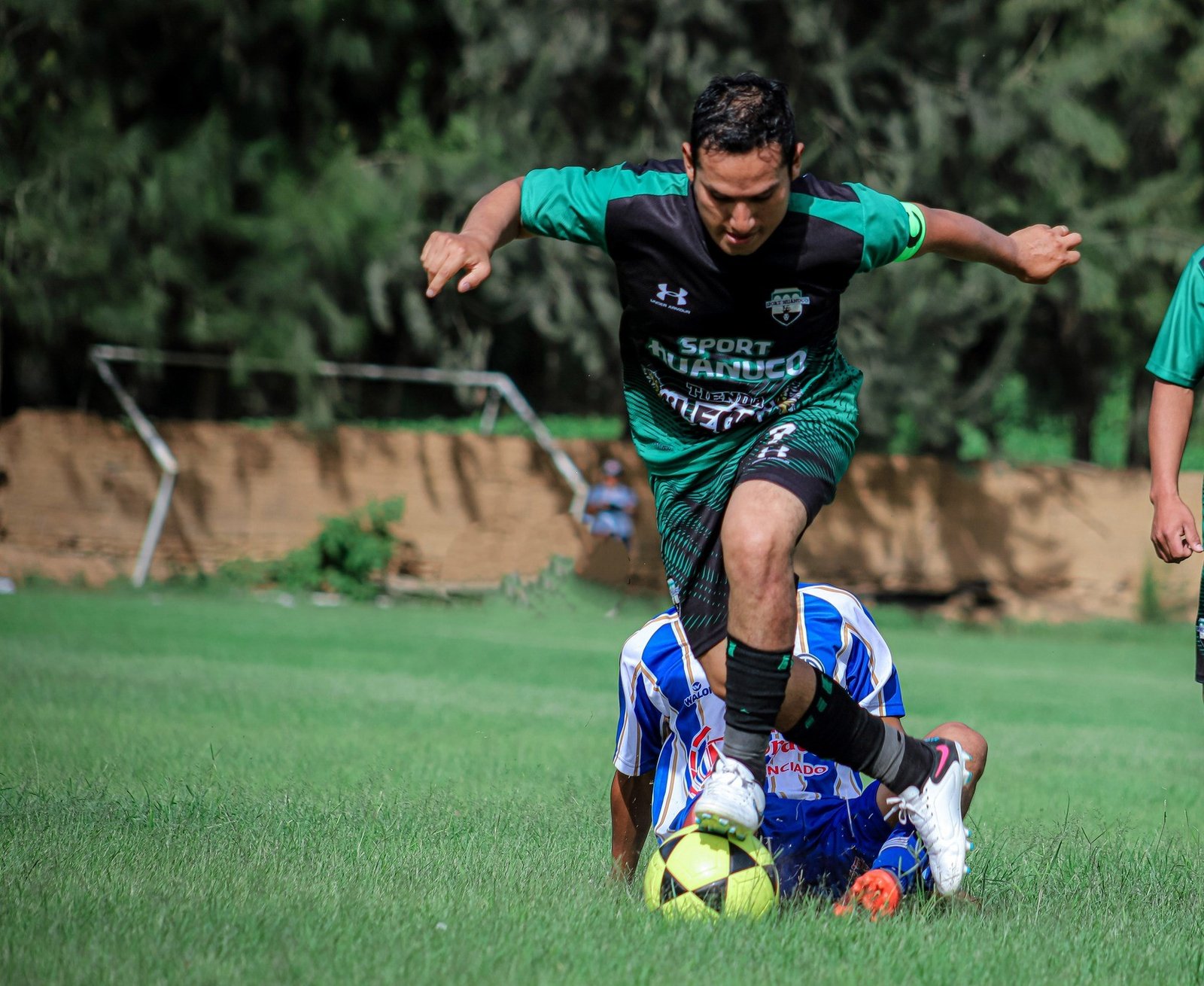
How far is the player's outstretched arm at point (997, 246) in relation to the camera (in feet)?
14.5

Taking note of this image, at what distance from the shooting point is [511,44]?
62.3ft

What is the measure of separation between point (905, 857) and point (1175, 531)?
4.24 feet

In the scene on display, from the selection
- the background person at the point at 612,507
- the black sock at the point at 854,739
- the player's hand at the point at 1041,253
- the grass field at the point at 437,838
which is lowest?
the background person at the point at 612,507

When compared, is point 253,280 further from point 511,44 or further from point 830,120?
point 830,120

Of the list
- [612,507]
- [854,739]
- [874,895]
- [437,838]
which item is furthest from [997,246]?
[612,507]

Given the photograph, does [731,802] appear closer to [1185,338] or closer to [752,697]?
[752,697]

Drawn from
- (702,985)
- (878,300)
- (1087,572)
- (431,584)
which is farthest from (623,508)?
(702,985)

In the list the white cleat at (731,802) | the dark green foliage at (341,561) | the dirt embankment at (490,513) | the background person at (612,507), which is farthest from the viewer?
the dirt embankment at (490,513)

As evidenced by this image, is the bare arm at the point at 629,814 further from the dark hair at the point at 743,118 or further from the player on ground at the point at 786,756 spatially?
the dark hair at the point at 743,118

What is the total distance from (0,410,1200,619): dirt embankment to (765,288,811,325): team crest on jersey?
1458 centimetres

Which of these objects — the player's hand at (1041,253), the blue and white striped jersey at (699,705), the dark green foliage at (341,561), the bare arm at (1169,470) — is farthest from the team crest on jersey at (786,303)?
the dark green foliage at (341,561)

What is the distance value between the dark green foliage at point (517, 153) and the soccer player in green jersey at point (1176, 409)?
569 inches

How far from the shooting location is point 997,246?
4.45 metres

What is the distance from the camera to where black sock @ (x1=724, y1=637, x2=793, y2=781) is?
12.5 feet
